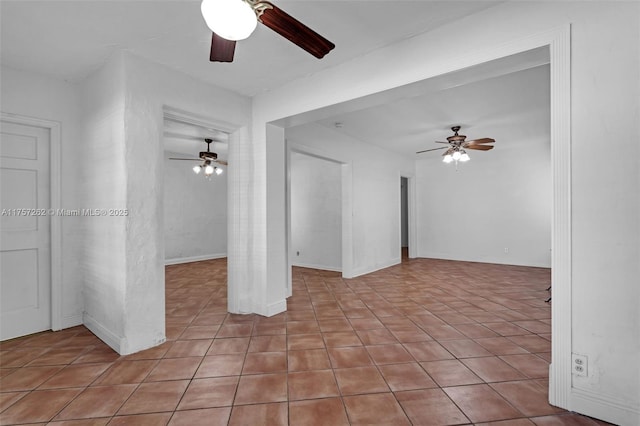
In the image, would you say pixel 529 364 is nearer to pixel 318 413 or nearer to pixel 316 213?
pixel 318 413

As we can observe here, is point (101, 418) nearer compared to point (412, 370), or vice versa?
point (101, 418)

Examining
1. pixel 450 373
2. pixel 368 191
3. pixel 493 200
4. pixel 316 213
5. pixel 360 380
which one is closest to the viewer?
pixel 360 380

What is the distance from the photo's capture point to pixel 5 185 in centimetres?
293

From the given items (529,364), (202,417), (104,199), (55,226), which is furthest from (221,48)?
(529,364)

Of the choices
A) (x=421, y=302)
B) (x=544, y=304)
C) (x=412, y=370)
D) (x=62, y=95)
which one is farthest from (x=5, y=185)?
(x=544, y=304)

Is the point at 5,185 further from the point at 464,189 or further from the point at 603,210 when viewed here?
the point at 464,189

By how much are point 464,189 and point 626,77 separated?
6.19m

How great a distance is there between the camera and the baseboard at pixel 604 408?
162cm

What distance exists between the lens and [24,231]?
3.02m

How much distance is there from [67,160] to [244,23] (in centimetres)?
305

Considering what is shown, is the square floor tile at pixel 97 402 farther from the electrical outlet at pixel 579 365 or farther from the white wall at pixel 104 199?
the electrical outlet at pixel 579 365

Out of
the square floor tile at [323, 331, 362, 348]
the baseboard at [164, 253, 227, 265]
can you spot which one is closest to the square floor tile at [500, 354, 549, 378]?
the square floor tile at [323, 331, 362, 348]

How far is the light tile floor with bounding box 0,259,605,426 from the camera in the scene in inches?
70.8

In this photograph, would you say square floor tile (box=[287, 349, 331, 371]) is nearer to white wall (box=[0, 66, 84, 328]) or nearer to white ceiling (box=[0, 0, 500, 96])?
white wall (box=[0, 66, 84, 328])
